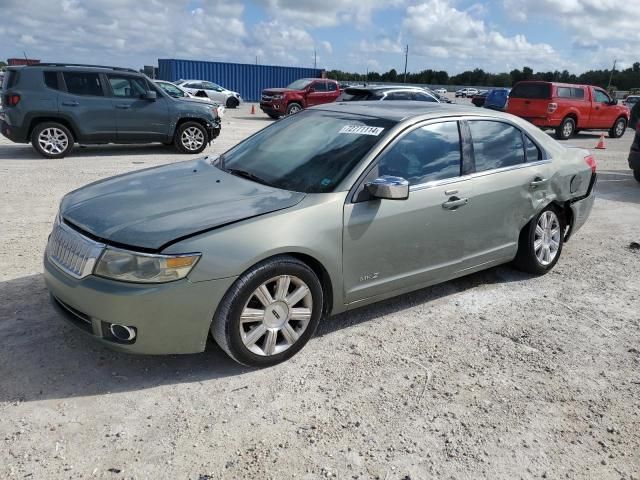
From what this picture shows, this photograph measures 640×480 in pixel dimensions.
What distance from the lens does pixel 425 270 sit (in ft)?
12.9

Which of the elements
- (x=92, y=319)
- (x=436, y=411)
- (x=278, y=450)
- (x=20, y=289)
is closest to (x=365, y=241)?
(x=436, y=411)

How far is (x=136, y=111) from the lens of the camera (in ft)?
35.9

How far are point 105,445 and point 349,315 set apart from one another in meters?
1.99

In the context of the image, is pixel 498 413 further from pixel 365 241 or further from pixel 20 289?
pixel 20 289

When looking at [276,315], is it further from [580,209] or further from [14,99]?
[14,99]

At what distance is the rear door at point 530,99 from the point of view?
1741cm

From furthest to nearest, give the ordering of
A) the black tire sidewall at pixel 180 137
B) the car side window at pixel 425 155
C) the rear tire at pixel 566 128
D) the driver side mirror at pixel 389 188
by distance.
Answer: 1. the rear tire at pixel 566 128
2. the black tire sidewall at pixel 180 137
3. the car side window at pixel 425 155
4. the driver side mirror at pixel 389 188

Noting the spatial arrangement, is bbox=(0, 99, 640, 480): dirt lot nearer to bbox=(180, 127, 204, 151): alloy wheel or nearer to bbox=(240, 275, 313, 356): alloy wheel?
bbox=(240, 275, 313, 356): alloy wheel

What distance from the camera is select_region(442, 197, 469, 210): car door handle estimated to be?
3879 millimetres

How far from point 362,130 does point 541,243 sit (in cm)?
217

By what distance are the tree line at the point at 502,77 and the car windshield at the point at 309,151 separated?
244 feet

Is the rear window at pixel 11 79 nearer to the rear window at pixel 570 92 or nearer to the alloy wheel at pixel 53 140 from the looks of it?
the alloy wheel at pixel 53 140

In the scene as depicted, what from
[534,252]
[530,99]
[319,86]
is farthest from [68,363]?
[319,86]

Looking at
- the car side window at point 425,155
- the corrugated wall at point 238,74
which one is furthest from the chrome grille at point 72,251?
the corrugated wall at point 238,74
